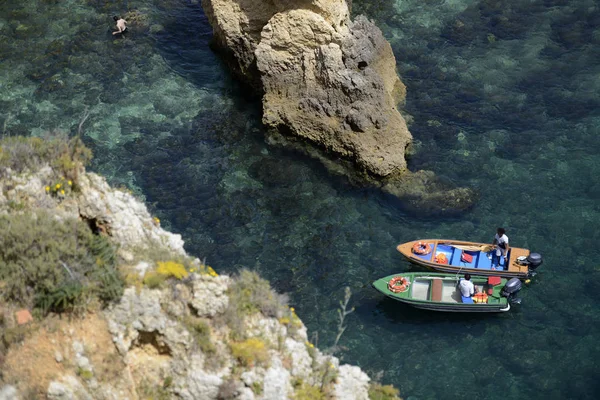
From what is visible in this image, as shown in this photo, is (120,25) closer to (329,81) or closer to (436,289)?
(329,81)

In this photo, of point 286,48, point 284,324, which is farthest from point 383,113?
point 284,324

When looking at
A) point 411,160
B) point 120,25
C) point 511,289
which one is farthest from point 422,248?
point 120,25

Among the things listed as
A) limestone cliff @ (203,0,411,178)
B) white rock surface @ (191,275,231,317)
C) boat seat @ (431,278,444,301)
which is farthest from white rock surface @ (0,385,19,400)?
limestone cliff @ (203,0,411,178)

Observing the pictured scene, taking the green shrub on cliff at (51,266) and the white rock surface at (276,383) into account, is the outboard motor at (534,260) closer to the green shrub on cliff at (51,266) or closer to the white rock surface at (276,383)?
the white rock surface at (276,383)

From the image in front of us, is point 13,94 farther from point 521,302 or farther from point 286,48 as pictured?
point 521,302

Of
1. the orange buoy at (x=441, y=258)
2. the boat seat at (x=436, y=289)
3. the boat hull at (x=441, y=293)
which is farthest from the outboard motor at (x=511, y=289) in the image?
the orange buoy at (x=441, y=258)
